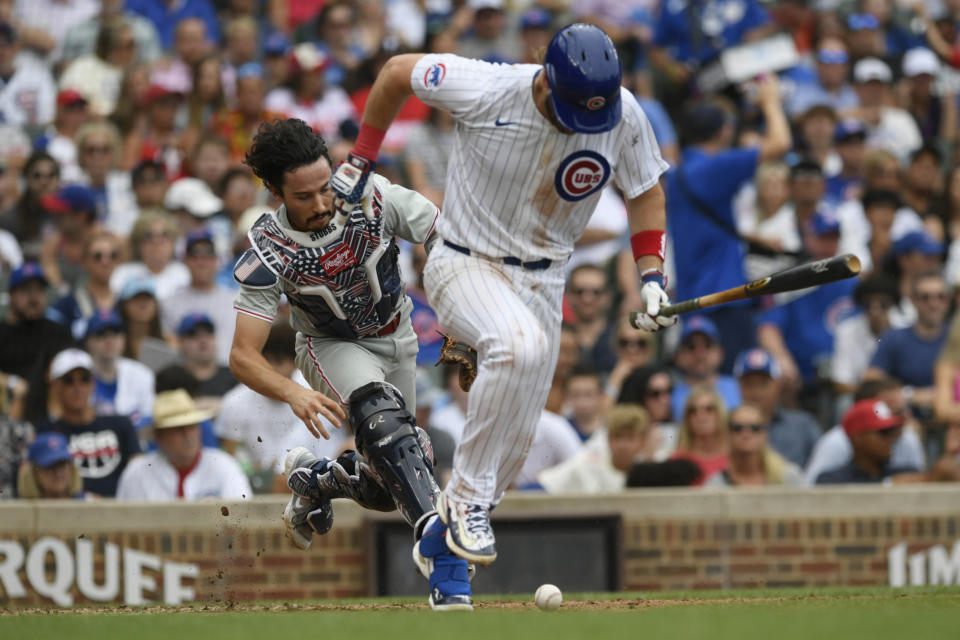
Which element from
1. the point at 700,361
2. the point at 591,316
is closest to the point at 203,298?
the point at 591,316

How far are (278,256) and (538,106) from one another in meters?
1.36

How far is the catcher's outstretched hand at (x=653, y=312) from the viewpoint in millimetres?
6234

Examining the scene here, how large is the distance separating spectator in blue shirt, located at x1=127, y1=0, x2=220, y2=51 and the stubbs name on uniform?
25.6 ft

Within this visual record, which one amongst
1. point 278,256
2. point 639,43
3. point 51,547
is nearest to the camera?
point 278,256

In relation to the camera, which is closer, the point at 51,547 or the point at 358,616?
the point at 358,616

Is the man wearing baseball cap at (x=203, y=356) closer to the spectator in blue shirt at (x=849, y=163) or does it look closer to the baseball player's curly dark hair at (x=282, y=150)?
the baseball player's curly dark hair at (x=282, y=150)

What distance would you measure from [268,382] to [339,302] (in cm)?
55

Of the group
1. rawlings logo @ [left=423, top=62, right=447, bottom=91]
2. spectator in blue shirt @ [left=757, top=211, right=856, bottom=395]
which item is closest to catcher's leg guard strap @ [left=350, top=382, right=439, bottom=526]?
rawlings logo @ [left=423, top=62, right=447, bottom=91]

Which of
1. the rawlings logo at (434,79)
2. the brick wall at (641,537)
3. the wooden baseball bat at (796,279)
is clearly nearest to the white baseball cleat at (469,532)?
the wooden baseball bat at (796,279)

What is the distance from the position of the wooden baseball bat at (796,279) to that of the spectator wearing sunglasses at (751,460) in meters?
3.27

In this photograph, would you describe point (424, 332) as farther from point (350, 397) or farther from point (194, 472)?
point (350, 397)

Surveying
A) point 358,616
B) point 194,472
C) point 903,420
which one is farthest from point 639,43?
point 358,616

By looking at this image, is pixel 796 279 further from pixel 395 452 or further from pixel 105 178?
pixel 105 178

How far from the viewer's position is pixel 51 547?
898 cm
